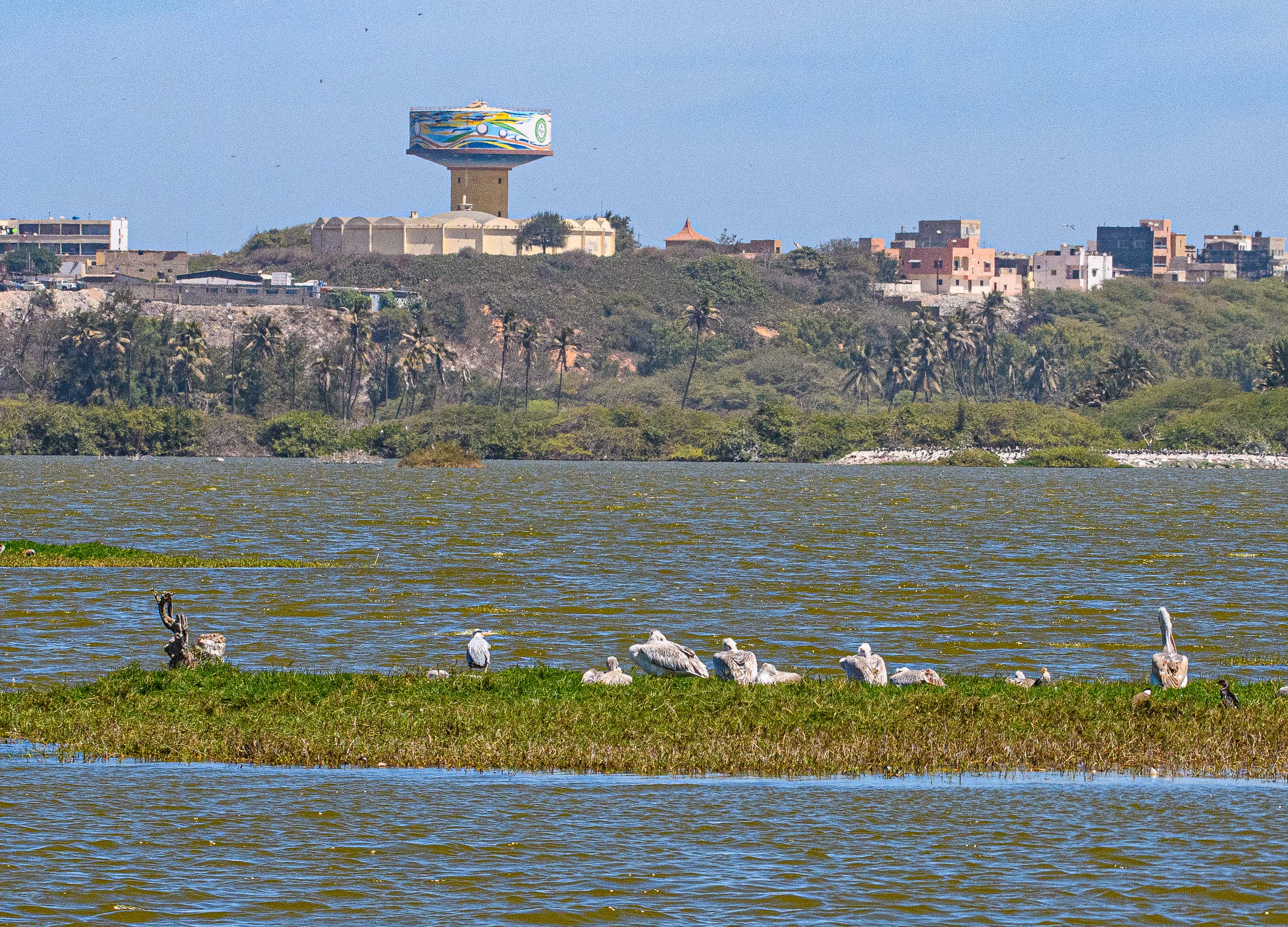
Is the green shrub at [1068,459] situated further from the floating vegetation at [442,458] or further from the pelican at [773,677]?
the pelican at [773,677]

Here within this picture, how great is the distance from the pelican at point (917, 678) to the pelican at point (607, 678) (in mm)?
4167

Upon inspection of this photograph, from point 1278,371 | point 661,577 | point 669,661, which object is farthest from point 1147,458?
point 669,661

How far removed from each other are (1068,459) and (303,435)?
241 feet

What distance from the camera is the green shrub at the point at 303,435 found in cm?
18562

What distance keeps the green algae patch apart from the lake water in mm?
2105

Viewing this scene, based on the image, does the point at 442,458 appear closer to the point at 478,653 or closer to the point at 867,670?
the point at 478,653

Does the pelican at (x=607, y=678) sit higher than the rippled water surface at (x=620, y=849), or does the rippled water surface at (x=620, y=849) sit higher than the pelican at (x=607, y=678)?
the pelican at (x=607, y=678)

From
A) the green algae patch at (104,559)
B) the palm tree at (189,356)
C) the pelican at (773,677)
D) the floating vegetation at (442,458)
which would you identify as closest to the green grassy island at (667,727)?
the pelican at (773,677)

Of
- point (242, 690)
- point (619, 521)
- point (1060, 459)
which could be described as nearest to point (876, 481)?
point (1060, 459)

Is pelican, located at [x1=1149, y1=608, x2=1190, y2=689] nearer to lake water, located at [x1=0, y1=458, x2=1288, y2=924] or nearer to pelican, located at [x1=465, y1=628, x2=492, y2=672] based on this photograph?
lake water, located at [x1=0, y1=458, x2=1288, y2=924]

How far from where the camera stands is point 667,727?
25.7m

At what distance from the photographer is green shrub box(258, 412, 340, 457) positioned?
609 feet

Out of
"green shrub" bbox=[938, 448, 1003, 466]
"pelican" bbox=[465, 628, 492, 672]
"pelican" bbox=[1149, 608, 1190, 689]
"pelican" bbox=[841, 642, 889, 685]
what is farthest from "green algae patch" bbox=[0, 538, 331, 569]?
"green shrub" bbox=[938, 448, 1003, 466]

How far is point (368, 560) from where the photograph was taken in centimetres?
6347
